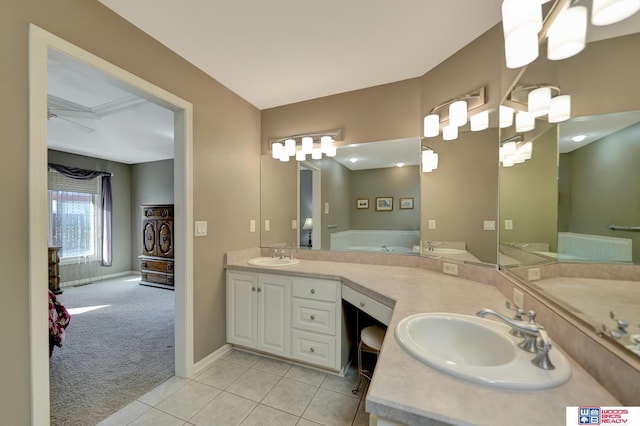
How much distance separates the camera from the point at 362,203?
2312 millimetres

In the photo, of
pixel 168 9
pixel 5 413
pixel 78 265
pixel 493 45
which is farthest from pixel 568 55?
pixel 78 265

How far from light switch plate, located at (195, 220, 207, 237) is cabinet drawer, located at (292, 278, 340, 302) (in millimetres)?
873

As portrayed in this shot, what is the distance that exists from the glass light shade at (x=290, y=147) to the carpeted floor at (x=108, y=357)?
2.21 metres

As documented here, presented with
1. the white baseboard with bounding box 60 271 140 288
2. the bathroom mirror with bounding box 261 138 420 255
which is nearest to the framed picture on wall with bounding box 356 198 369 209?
the bathroom mirror with bounding box 261 138 420 255

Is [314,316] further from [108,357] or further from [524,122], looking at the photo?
[108,357]

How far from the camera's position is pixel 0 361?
102 centimetres

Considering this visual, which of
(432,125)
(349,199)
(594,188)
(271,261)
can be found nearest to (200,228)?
(271,261)

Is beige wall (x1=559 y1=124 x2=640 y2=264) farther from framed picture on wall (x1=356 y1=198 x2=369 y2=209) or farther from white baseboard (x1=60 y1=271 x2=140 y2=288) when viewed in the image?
white baseboard (x1=60 y1=271 x2=140 y2=288)

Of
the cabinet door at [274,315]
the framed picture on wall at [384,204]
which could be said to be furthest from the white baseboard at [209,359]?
the framed picture on wall at [384,204]

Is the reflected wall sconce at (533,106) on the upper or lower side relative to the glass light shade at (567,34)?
lower

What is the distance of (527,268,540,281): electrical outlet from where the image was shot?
1.09 m

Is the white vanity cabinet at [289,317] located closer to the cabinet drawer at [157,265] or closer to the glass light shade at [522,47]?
the glass light shade at [522,47]

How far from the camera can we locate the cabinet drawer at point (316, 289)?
188 centimetres

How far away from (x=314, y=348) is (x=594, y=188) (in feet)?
6.23
